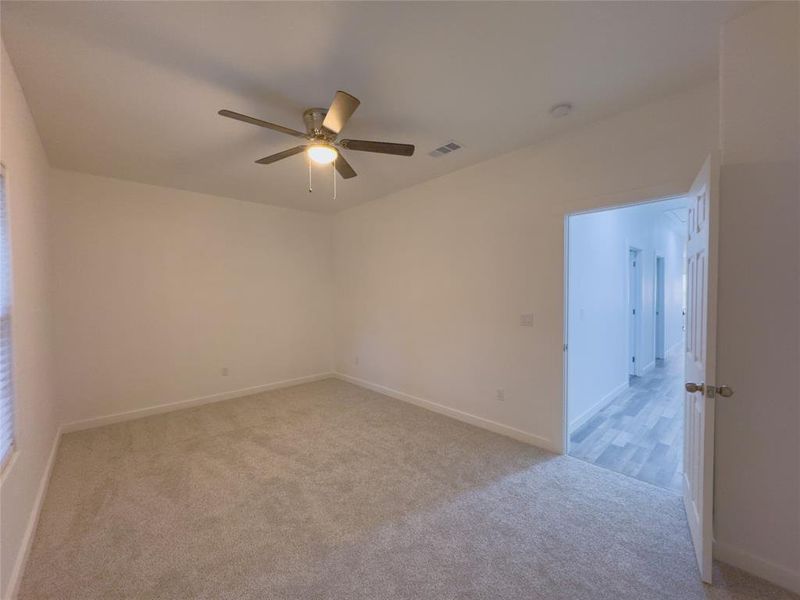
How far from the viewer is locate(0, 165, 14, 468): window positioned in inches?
67.7

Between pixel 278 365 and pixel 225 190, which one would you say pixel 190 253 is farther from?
pixel 278 365

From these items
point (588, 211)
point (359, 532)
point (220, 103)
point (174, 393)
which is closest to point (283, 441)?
point (359, 532)

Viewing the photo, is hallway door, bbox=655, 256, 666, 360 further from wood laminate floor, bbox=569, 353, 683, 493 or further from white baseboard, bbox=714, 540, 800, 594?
white baseboard, bbox=714, 540, 800, 594

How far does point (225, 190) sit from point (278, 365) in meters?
2.49

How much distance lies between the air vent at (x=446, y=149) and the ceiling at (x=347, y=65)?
9 centimetres

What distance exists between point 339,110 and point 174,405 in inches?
158

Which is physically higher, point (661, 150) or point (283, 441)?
point (661, 150)

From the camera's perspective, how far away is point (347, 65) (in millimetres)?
1893

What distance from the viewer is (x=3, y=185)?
1.78 metres

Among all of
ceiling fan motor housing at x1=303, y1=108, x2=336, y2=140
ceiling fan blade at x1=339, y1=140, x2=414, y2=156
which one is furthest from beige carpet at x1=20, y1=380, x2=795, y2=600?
ceiling fan motor housing at x1=303, y1=108, x2=336, y2=140

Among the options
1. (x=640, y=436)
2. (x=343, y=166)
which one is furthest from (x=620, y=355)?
(x=343, y=166)

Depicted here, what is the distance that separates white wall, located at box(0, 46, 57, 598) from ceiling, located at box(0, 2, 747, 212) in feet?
0.83

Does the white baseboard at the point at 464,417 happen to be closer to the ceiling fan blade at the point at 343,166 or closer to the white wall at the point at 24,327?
the ceiling fan blade at the point at 343,166

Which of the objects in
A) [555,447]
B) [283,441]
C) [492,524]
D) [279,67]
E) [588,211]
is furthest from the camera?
[283,441]
